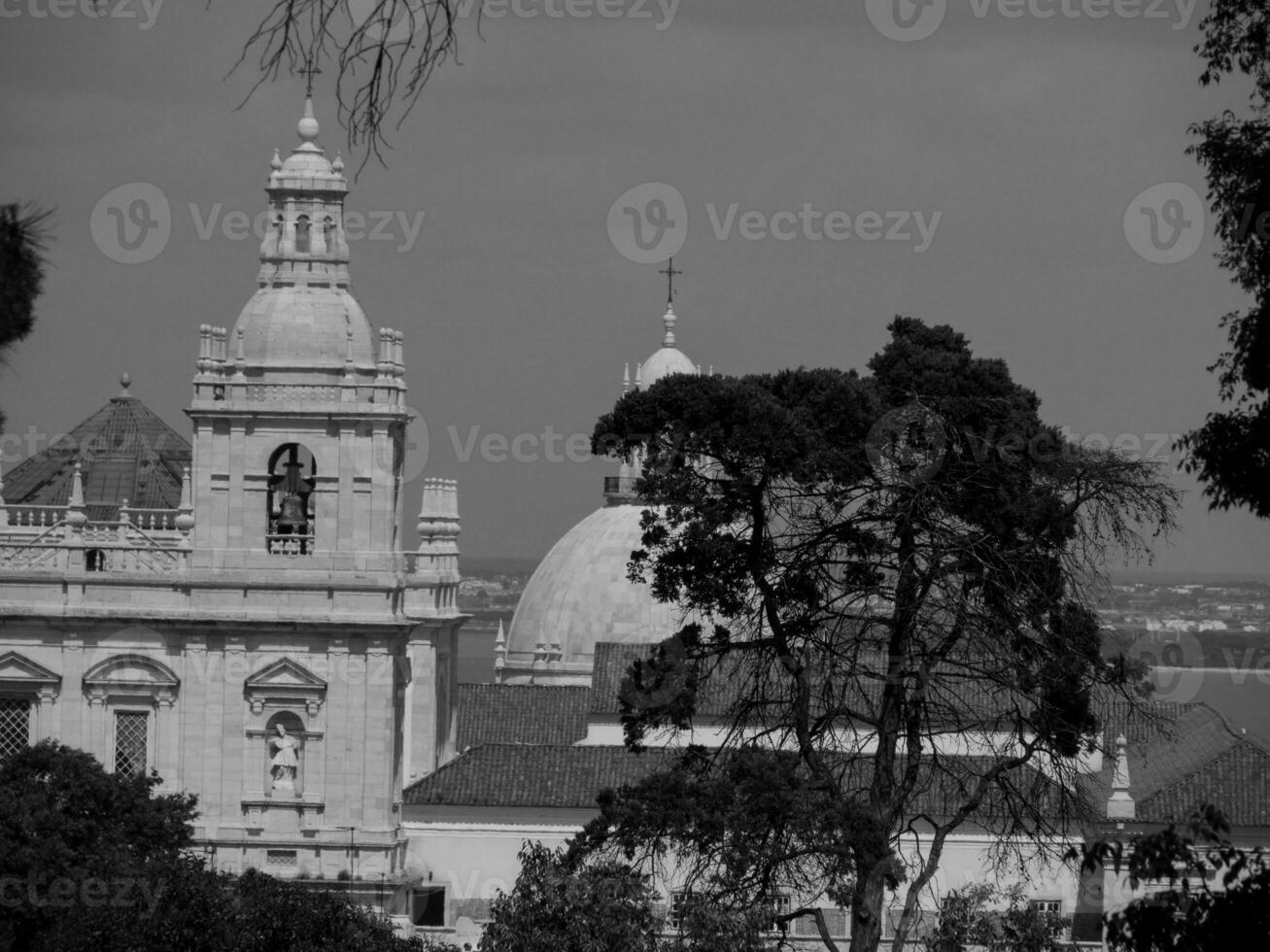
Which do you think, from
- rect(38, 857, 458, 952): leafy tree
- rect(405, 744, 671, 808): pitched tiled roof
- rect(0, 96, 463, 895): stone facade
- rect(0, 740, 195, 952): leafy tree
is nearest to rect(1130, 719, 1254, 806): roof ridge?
rect(405, 744, 671, 808): pitched tiled roof

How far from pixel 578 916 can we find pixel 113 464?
32.6m

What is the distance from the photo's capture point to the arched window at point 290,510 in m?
52.9

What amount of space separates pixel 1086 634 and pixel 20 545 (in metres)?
25.6

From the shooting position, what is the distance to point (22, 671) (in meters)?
52.7

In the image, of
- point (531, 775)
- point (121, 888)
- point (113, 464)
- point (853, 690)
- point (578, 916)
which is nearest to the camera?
point (578, 916)

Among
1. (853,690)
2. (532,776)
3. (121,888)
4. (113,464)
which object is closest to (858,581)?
(853,690)

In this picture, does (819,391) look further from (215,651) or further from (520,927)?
(215,651)

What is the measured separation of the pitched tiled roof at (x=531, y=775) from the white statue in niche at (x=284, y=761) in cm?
202

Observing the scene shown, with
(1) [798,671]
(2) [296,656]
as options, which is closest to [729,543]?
(1) [798,671]

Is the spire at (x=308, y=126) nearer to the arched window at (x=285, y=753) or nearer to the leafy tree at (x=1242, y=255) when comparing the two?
the arched window at (x=285, y=753)

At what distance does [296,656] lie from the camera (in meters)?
52.3

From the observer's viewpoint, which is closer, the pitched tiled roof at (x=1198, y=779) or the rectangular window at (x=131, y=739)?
the pitched tiled roof at (x=1198, y=779)

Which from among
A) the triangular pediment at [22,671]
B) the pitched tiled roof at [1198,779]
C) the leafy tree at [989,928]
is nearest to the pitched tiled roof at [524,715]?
the pitched tiled roof at [1198,779]

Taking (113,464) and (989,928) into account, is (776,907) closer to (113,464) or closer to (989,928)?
(989,928)
